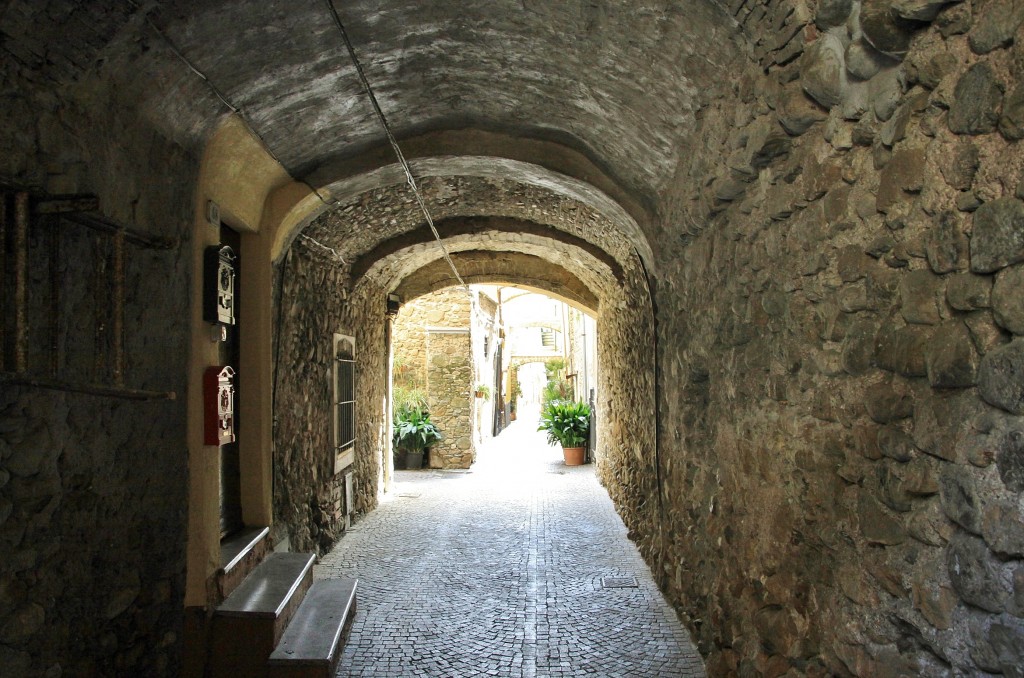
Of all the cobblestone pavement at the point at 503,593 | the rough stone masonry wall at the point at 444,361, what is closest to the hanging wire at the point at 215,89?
the cobblestone pavement at the point at 503,593

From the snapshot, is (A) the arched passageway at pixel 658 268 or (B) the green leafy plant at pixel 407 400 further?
(B) the green leafy plant at pixel 407 400

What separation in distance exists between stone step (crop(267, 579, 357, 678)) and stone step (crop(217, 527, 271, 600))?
36 cm

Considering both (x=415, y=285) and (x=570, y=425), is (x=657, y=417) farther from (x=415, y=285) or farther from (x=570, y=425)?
(x=570, y=425)

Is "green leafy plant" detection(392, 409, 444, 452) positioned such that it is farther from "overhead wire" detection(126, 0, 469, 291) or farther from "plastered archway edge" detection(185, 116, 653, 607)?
"plastered archway edge" detection(185, 116, 653, 607)

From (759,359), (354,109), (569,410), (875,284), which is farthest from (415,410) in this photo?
(875,284)

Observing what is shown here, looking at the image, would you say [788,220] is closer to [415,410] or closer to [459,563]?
[459,563]

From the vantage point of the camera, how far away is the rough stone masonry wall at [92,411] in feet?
7.12

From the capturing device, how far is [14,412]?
7.06 ft

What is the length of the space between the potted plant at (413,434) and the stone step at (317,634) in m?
6.69

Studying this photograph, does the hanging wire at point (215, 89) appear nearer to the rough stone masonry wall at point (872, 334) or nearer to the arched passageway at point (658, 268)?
the arched passageway at point (658, 268)

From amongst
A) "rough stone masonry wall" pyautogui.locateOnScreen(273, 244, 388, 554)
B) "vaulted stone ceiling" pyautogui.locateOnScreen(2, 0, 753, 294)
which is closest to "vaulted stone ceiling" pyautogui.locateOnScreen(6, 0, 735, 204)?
"vaulted stone ceiling" pyautogui.locateOnScreen(2, 0, 753, 294)

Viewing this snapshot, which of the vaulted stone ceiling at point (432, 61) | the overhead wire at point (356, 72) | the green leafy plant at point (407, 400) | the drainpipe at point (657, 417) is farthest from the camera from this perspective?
the green leafy plant at point (407, 400)

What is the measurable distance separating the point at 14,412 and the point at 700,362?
2.86 m

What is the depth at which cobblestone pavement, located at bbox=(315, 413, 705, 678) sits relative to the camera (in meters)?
3.88
